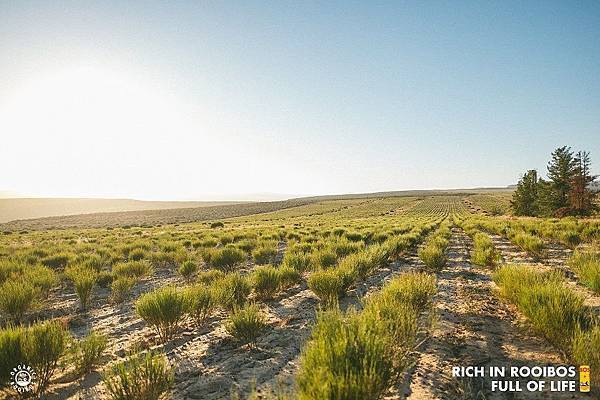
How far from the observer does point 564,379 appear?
3.30 metres

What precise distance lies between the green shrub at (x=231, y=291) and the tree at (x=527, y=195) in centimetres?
5699

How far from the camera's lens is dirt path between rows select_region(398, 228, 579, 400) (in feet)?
10.6

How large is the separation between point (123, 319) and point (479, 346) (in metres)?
6.39

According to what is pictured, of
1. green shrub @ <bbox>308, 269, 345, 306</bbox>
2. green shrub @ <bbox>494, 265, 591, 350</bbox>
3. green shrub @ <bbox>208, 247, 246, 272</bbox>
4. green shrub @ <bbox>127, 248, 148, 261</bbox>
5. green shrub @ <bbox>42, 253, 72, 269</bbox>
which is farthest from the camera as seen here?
green shrub @ <bbox>127, 248, 148, 261</bbox>

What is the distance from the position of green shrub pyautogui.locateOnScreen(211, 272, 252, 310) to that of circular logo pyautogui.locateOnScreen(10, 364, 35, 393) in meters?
2.79

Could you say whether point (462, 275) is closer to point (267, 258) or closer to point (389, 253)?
point (389, 253)

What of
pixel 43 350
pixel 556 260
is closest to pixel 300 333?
pixel 43 350

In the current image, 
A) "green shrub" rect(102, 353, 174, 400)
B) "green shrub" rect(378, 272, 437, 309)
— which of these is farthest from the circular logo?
"green shrub" rect(378, 272, 437, 309)

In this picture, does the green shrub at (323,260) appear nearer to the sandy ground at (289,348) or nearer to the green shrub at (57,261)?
the sandy ground at (289,348)

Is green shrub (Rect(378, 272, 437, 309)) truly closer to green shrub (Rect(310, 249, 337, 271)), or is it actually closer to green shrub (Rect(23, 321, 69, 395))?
green shrub (Rect(23, 321, 69, 395))

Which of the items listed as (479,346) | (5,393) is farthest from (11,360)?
(479,346)

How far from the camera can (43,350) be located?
12.3 ft

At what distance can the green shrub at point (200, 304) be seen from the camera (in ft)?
18.1

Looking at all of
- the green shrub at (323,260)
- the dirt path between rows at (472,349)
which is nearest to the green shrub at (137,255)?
the green shrub at (323,260)
